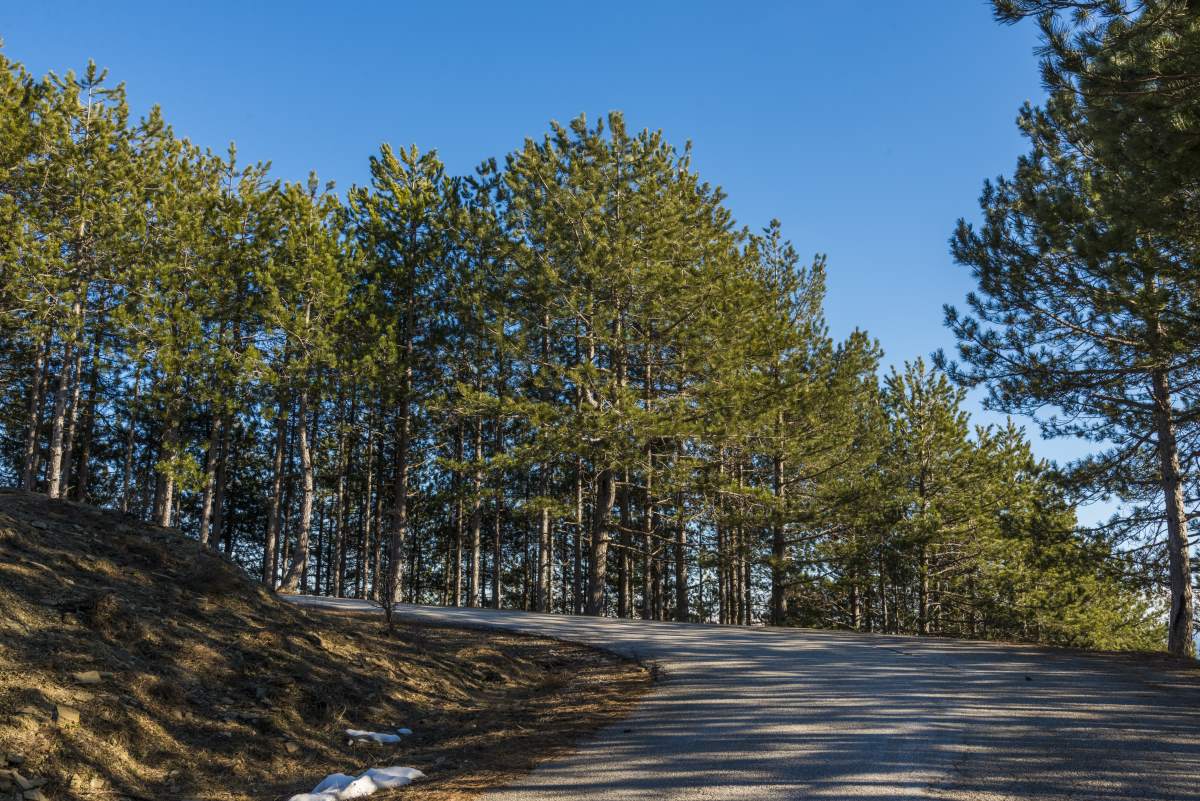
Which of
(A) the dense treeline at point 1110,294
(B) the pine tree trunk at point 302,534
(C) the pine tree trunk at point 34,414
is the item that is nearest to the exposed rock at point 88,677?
(A) the dense treeline at point 1110,294

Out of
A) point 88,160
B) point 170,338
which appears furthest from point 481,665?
point 88,160

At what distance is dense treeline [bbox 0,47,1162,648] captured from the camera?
18.8 metres

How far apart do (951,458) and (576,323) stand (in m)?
14.0

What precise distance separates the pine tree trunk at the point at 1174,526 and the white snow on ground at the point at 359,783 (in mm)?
12050

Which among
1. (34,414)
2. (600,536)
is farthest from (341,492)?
(600,536)

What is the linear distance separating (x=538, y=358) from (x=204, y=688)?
13772 mm

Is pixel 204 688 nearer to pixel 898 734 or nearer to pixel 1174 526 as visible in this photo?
pixel 898 734

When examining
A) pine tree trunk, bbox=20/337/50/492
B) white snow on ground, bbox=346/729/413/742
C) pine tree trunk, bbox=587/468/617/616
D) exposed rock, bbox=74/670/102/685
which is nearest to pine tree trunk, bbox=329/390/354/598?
pine tree trunk, bbox=20/337/50/492

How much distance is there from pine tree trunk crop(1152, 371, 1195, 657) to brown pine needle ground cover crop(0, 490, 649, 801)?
8.81 metres

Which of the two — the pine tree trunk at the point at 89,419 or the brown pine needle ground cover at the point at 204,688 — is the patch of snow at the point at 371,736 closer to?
the brown pine needle ground cover at the point at 204,688

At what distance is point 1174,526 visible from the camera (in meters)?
11.9

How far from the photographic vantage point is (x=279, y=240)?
22.8m

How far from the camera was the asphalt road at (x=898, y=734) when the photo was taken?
4695 mm

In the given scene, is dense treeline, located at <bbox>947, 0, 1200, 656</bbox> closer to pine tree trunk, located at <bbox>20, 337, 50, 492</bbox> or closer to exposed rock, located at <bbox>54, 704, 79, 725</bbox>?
exposed rock, located at <bbox>54, 704, 79, 725</bbox>
